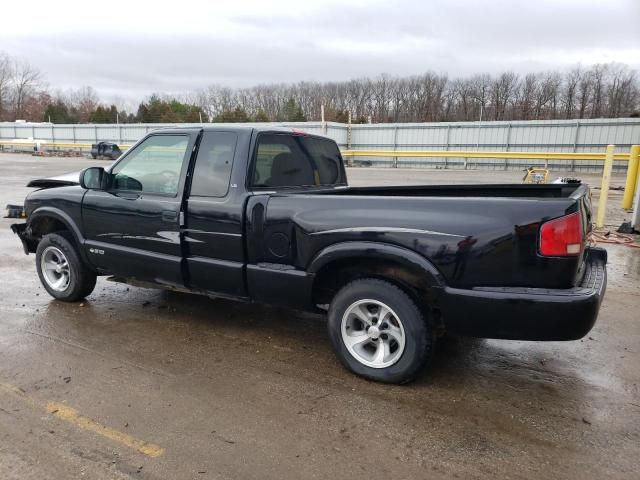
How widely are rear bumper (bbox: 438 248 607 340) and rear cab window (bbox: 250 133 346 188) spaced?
1876 millimetres

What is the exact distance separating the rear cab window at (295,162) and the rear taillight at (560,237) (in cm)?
225

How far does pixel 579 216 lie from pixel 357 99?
80.3 meters

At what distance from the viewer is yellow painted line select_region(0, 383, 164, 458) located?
2.85 m

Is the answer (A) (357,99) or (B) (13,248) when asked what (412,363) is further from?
(A) (357,99)

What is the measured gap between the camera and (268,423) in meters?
3.13

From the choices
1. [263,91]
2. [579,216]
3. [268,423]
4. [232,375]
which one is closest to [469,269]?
[579,216]

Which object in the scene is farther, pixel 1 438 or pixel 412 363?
pixel 412 363

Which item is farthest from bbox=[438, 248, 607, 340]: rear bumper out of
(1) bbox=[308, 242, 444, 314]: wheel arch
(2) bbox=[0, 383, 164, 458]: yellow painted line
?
(2) bbox=[0, 383, 164, 458]: yellow painted line

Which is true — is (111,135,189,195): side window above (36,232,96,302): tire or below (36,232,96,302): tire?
above

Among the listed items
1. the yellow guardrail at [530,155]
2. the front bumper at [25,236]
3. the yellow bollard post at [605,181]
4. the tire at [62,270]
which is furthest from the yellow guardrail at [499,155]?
the front bumper at [25,236]

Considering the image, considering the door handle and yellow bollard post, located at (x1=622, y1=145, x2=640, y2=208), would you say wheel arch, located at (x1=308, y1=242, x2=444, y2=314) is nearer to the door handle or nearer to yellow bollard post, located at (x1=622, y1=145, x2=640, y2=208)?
the door handle

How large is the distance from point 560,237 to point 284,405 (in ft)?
6.70

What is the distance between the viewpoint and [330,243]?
3.65 m

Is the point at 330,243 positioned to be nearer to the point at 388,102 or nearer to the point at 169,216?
the point at 169,216
